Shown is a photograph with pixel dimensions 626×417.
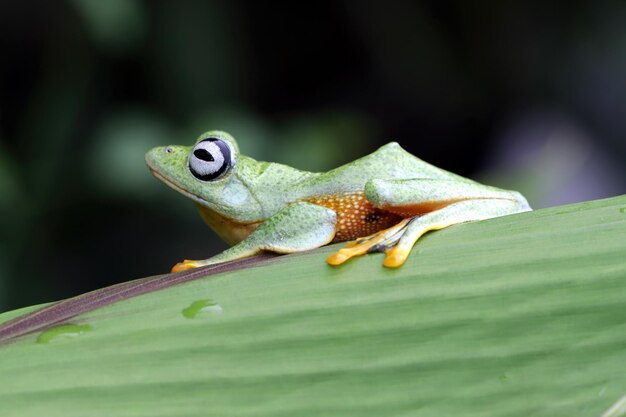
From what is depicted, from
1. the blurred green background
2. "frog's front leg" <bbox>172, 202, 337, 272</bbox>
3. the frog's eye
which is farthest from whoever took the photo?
the blurred green background

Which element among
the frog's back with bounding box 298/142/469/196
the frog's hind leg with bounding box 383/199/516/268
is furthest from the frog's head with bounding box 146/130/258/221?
the frog's hind leg with bounding box 383/199/516/268

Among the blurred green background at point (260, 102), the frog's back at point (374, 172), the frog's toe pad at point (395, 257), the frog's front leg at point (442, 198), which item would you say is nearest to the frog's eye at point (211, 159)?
the frog's back at point (374, 172)

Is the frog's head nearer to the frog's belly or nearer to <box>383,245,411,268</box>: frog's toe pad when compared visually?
the frog's belly

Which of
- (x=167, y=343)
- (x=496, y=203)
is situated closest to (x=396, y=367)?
(x=167, y=343)

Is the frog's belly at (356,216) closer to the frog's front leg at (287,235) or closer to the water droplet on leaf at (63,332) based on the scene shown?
the frog's front leg at (287,235)

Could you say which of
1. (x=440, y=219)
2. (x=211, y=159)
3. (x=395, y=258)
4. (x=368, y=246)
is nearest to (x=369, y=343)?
(x=395, y=258)

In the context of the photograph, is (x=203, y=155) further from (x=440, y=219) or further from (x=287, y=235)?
(x=440, y=219)
